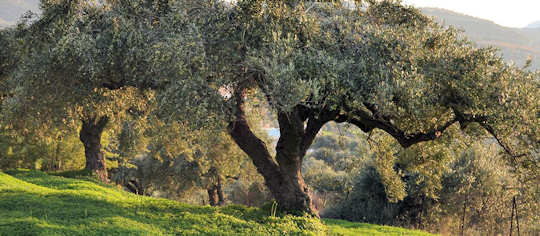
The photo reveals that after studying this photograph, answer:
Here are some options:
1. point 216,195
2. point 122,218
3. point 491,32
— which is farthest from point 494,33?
point 122,218

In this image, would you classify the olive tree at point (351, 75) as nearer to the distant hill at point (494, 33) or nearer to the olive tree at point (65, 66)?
the olive tree at point (65, 66)

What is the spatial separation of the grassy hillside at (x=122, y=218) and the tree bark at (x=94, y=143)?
25.9 ft

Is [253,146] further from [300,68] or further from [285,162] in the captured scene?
[300,68]

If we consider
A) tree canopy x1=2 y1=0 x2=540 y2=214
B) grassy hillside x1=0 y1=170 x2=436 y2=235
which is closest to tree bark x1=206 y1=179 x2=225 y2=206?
grassy hillside x1=0 y1=170 x2=436 y2=235

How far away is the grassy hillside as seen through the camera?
11188mm

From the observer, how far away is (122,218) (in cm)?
1235

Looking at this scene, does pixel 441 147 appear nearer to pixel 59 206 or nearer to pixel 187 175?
pixel 59 206

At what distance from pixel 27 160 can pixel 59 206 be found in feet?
60.8

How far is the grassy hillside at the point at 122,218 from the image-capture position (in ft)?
36.7

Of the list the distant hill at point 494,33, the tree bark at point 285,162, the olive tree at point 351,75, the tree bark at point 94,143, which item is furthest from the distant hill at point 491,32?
the tree bark at point 285,162

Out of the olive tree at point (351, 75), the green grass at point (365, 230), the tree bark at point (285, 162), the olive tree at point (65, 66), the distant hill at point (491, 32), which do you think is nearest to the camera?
the olive tree at point (351, 75)

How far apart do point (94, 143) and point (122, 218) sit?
44.3ft

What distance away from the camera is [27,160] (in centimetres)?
2909

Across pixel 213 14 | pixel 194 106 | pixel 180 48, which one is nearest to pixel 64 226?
pixel 194 106
